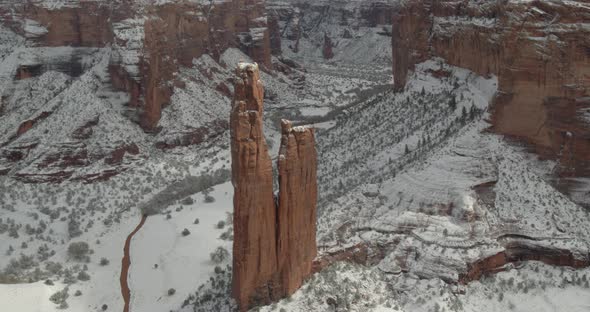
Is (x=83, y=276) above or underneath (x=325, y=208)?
underneath

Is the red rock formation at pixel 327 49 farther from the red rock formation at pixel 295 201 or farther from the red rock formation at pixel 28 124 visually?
the red rock formation at pixel 295 201

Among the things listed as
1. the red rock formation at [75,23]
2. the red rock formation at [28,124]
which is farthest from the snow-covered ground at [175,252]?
the red rock formation at [75,23]

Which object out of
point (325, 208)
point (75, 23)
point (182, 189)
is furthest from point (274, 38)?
point (325, 208)

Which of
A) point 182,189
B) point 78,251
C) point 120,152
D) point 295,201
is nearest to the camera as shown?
point 295,201

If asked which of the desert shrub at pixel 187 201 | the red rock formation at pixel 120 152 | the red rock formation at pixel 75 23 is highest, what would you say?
the red rock formation at pixel 75 23

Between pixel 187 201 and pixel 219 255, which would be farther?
pixel 187 201

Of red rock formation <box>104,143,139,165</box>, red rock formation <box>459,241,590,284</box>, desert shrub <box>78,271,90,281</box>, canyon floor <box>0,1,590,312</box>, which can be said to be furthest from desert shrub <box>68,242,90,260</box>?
red rock formation <box>459,241,590,284</box>

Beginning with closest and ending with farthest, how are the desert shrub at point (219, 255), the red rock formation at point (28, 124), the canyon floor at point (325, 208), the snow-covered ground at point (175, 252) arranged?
1. the canyon floor at point (325, 208)
2. the snow-covered ground at point (175, 252)
3. the desert shrub at point (219, 255)
4. the red rock formation at point (28, 124)

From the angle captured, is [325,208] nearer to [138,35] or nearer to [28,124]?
[138,35]

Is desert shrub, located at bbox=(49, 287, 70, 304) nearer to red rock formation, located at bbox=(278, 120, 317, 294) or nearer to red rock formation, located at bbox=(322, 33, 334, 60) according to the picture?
red rock formation, located at bbox=(278, 120, 317, 294)
